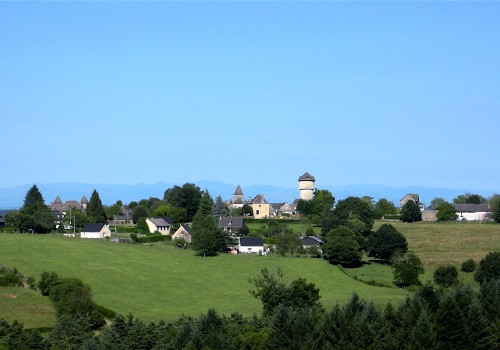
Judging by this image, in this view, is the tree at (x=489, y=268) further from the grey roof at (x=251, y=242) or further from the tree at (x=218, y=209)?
the tree at (x=218, y=209)

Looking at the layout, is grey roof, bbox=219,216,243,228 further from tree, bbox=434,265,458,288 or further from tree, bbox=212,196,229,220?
tree, bbox=434,265,458,288

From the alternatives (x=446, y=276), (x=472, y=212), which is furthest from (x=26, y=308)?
(x=472, y=212)

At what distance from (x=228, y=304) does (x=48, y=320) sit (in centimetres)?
1682

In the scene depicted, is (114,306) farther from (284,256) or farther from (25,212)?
Result: (25,212)

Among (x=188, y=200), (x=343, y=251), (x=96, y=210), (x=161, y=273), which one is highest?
(x=188, y=200)

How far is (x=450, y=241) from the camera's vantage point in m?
103

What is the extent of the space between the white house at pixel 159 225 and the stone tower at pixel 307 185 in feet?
225

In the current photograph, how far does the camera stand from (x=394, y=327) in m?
50.4

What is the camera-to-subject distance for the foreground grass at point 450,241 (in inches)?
3536

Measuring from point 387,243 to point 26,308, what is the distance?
46739mm

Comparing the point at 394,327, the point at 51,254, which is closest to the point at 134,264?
the point at 51,254

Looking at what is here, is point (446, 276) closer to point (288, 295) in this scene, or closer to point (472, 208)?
point (288, 295)

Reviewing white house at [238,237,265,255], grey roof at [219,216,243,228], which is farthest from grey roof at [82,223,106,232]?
grey roof at [219,216,243,228]

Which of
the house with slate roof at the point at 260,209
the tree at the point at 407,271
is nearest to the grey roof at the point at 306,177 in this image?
the house with slate roof at the point at 260,209
